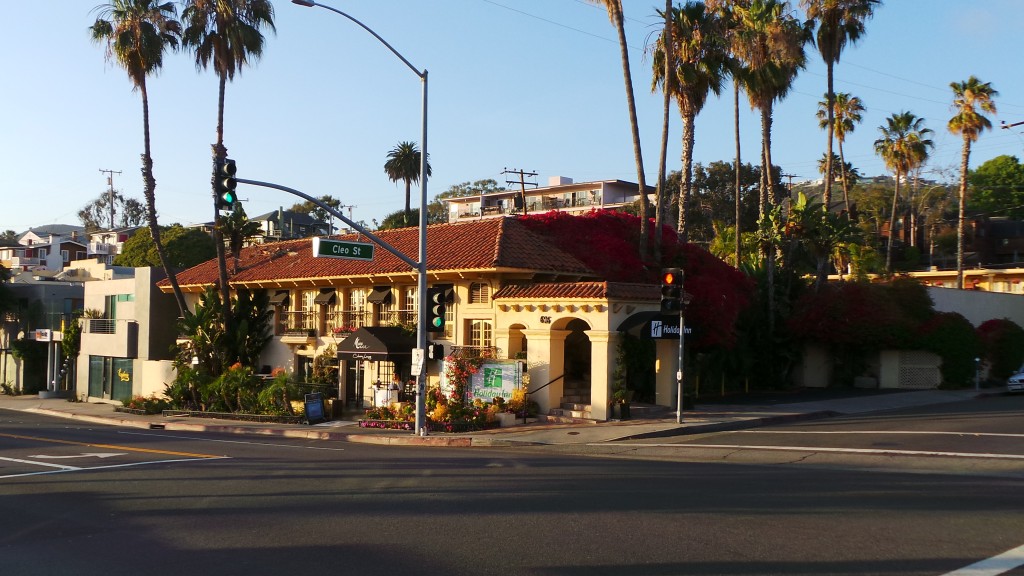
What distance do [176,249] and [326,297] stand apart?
116ft

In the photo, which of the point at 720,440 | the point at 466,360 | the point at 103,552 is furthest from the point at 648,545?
the point at 466,360

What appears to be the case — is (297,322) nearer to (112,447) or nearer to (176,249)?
(112,447)

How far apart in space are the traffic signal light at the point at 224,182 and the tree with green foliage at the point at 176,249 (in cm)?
4828

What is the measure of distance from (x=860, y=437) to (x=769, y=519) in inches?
431

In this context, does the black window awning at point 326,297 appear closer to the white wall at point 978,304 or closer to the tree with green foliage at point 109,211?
the white wall at point 978,304

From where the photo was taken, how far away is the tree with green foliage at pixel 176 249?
64438 millimetres

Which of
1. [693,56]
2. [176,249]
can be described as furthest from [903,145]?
[176,249]

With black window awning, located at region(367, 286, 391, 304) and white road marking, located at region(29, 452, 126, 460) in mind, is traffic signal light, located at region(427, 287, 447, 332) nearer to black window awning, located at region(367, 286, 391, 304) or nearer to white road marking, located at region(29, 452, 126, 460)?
white road marking, located at region(29, 452, 126, 460)

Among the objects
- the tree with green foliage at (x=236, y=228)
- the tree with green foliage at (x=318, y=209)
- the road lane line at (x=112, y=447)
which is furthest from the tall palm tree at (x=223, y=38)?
the tree with green foliage at (x=318, y=209)

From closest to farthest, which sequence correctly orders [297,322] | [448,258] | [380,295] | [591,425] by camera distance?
[591,425] < [448,258] < [380,295] < [297,322]

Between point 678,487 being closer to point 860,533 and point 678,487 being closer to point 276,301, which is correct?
point 860,533

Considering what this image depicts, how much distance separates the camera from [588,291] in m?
24.0

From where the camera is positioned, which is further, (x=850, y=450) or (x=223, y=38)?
(x=223, y=38)

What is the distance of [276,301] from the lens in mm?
36438
